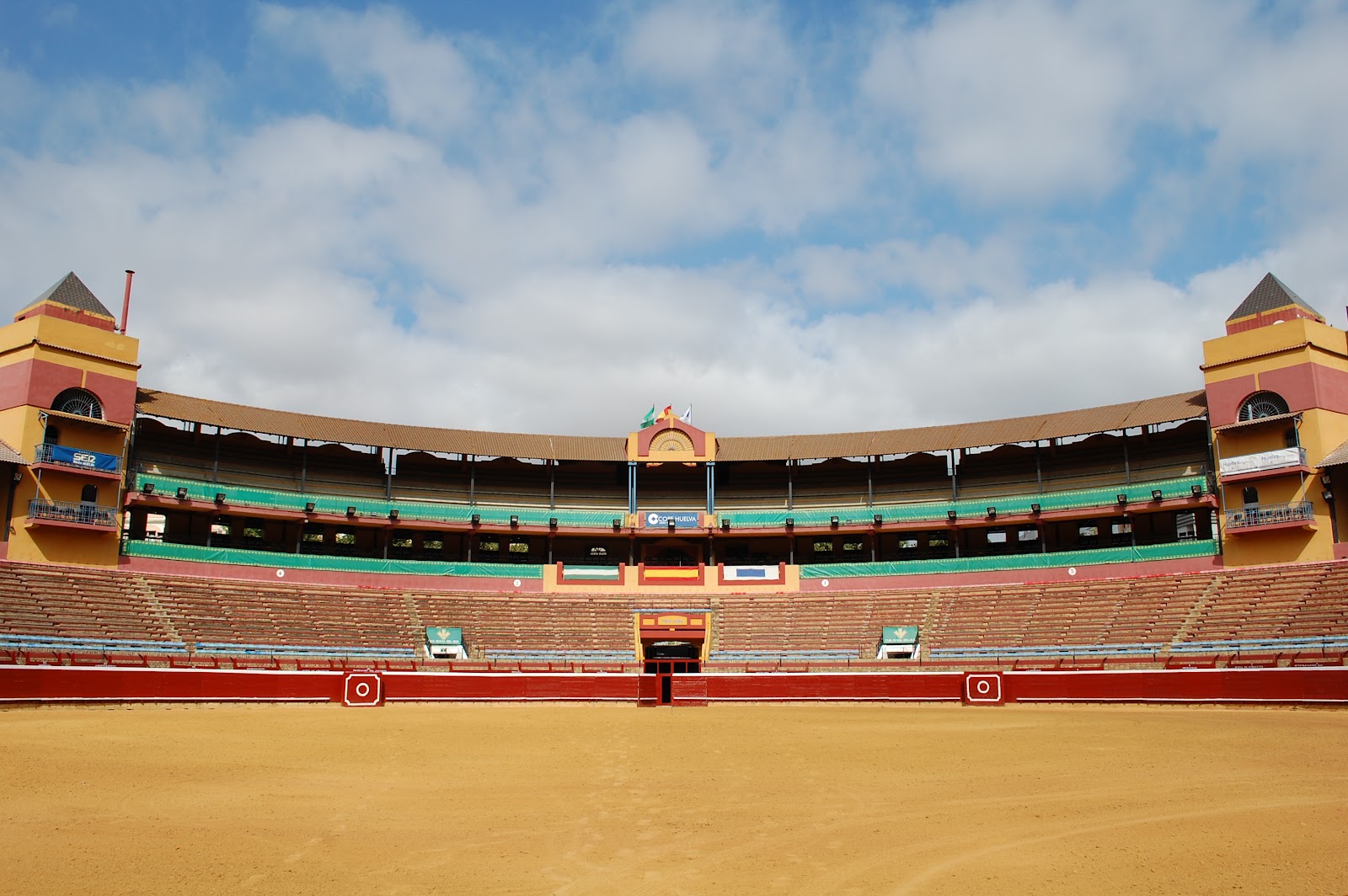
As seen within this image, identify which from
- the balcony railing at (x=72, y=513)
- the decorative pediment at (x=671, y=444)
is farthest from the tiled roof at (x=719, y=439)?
the balcony railing at (x=72, y=513)

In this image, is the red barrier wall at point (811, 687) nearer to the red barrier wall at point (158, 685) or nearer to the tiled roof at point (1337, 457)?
the red barrier wall at point (158, 685)

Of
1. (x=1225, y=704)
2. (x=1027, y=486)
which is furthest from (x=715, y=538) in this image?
(x=1225, y=704)

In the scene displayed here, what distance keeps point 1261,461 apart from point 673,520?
2652cm

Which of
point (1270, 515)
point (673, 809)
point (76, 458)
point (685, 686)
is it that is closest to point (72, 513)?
point (76, 458)

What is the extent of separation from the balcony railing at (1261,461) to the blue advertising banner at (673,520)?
24176mm

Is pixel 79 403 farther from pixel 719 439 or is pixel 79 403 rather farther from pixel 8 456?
pixel 719 439

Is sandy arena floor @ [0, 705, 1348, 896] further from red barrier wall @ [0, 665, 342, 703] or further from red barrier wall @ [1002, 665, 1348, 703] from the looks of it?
red barrier wall @ [0, 665, 342, 703]

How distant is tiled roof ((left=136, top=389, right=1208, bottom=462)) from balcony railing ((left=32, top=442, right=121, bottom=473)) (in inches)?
105

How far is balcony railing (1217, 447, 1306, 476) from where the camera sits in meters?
38.9

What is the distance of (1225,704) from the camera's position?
2905 cm

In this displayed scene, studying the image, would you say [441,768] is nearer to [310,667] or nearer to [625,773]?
[625,773]

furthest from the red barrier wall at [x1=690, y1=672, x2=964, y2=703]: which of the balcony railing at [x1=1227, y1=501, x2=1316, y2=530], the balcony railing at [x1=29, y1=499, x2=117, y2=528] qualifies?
the balcony railing at [x1=29, y1=499, x2=117, y2=528]

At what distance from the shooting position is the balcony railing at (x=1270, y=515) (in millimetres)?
38281

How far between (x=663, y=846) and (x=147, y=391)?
135 ft
